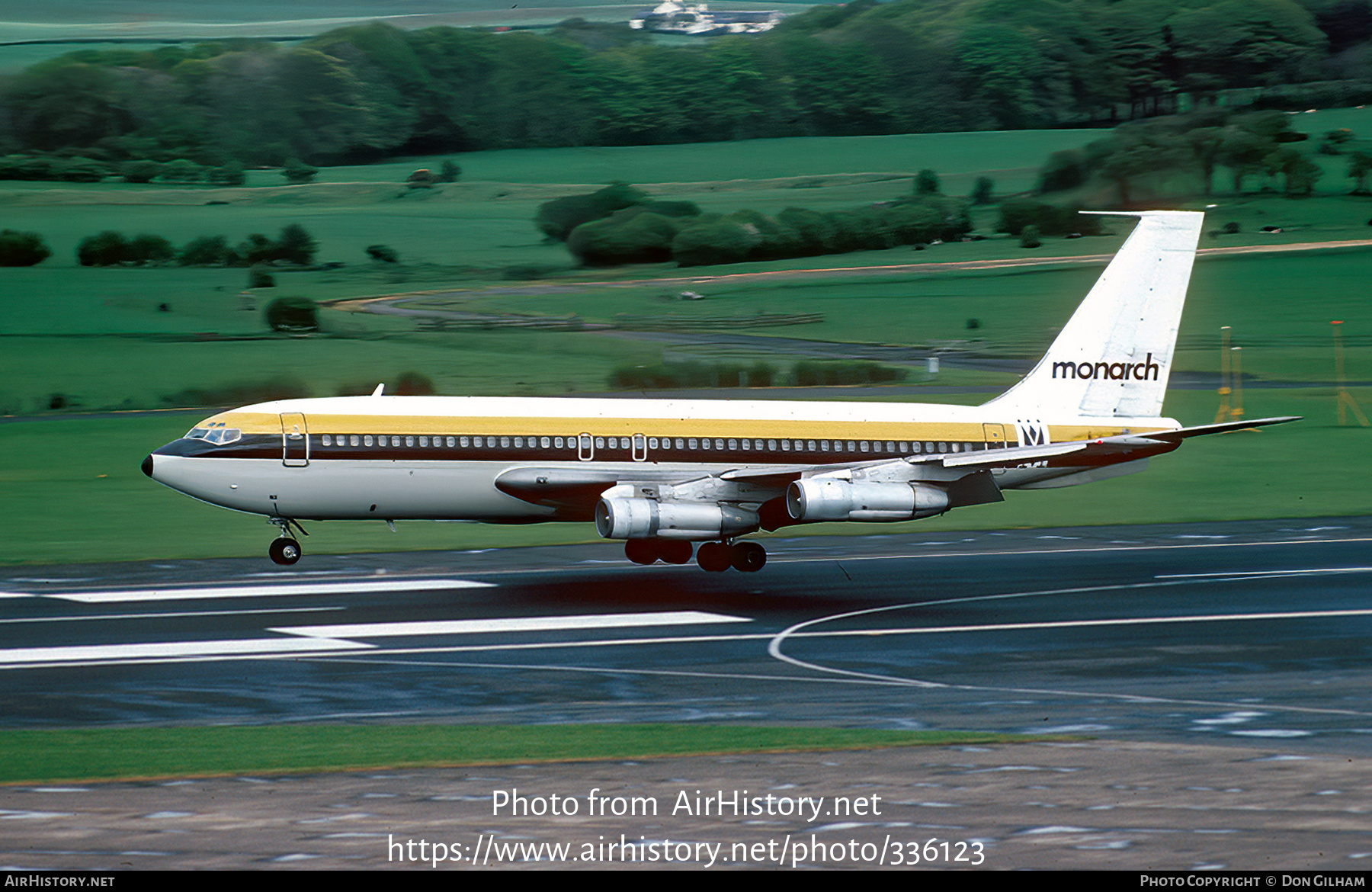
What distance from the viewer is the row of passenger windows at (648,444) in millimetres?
35625

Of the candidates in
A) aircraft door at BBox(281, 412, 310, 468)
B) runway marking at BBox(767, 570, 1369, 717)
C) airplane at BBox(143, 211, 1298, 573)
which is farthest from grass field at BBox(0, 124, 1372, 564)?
aircraft door at BBox(281, 412, 310, 468)

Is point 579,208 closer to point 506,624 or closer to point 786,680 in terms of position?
point 506,624

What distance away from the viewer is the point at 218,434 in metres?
35.8

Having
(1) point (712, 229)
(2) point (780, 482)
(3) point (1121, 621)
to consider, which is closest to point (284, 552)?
(2) point (780, 482)

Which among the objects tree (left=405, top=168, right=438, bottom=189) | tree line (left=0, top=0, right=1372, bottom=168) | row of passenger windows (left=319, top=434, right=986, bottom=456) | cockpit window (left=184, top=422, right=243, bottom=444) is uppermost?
tree line (left=0, top=0, right=1372, bottom=168)

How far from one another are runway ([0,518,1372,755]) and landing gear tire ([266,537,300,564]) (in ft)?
1.59

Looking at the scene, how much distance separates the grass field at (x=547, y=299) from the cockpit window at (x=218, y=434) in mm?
21272

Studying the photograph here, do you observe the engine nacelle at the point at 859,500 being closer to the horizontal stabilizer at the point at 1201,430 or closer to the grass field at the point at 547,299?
the horizontal stabilizer at the point at 1201,430

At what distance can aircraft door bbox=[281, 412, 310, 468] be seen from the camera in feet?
116

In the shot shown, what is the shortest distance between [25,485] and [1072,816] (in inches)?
1746

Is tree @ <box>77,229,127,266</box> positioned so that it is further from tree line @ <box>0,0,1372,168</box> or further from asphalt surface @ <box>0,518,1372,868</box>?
asphalt surface @ <box>0,518,1372,868</box>

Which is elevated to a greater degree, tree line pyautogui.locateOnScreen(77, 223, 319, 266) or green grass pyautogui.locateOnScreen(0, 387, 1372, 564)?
tree line pyautogui.locateOnScreen(77, 223, 319, 266)

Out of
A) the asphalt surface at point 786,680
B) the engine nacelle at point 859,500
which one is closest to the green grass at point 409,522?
the asphalt surface at point 786,680

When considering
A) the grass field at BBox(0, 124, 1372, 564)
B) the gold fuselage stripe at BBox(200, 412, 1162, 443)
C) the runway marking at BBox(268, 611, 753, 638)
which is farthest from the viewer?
the grass field at BBox(0, 124, 1372, 564)
